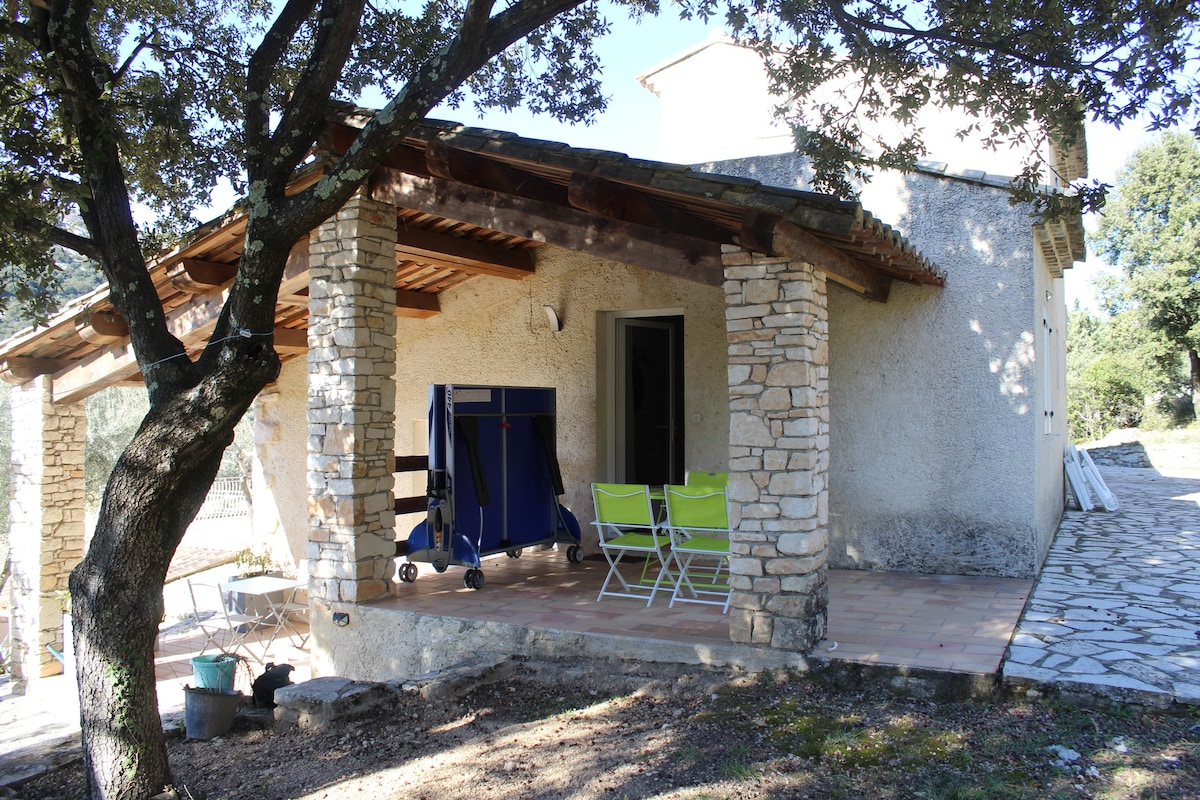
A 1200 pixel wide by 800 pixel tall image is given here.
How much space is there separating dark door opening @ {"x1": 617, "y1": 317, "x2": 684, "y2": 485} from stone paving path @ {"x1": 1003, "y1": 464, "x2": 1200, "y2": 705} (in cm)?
392

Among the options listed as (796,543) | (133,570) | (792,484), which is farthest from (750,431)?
(133,570)

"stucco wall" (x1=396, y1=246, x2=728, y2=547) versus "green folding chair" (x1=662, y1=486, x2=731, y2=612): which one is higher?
"stucco wall" (x1=396, y1=246, x2=728, y2=547)

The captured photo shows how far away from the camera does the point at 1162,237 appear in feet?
83.4

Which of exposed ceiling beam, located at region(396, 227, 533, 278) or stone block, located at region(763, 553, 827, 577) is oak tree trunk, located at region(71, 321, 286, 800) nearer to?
stone block, located at region(763, 553, 827, 577)

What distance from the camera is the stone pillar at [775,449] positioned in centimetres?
528

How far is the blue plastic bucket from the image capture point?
6.01 m

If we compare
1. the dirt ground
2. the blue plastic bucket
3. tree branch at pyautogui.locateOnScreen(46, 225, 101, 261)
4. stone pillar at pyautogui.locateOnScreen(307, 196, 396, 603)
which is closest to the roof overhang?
stone pillar at pyautogui.locateOnScreen(307, 196, 396, 603)

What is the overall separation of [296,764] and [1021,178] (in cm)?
617

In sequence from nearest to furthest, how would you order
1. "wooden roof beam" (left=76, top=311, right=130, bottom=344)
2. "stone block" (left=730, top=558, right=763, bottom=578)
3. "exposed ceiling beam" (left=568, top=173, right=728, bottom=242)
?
"stone block" (left=730, top=558, right=763, bottom=578) < "exposed ceiling beam" (left=568, top=173, right=728, bottom=242) < "wooden roof beam" (left=76, top=311, right=130, bottom=344)

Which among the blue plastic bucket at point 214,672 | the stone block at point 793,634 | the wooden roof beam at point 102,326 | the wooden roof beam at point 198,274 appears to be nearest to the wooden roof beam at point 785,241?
the stone block at point 793,634

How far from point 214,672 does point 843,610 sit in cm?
446

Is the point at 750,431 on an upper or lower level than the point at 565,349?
lower

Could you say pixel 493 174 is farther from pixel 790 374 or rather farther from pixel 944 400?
pixel 944 400

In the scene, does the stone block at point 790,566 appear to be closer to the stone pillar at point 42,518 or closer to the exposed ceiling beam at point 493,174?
the exposed ceiling beam at point 493,174
